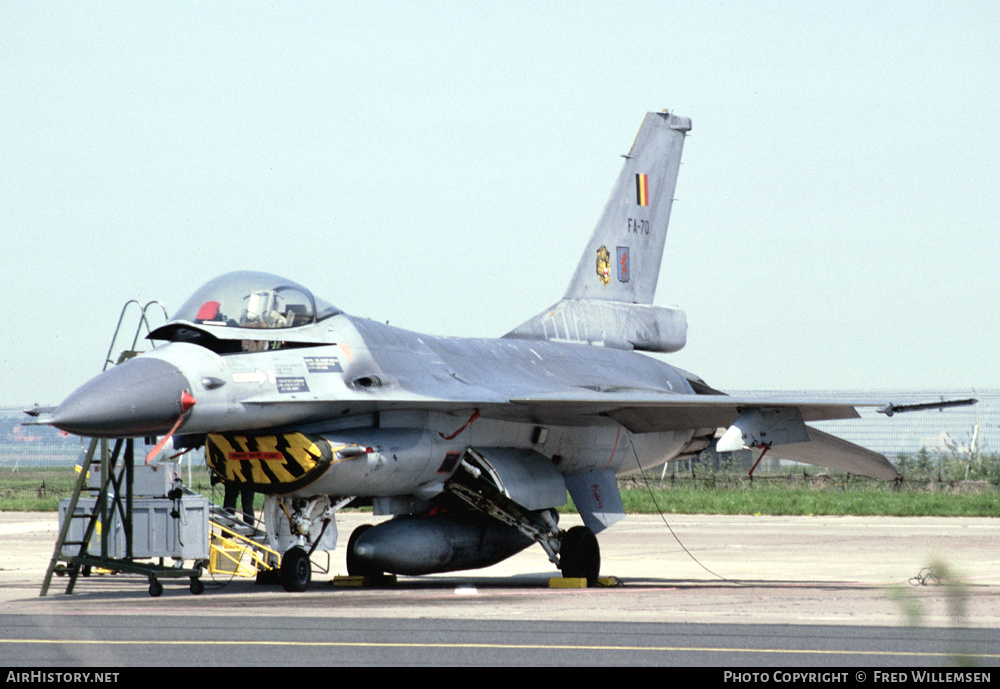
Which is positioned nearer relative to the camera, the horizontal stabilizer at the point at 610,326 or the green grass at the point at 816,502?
the horizontal stabilizer at the point at 610,326

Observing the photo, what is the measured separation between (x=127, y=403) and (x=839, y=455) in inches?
411

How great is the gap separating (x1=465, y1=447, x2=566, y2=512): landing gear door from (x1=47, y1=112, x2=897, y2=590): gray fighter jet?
0.03 meters

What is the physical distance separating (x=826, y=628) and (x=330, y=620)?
364 cm

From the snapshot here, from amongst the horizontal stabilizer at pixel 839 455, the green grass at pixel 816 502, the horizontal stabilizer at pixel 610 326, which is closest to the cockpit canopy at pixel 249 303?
the horizontal stabilizer at pixel 610 326

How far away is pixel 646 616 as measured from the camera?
995cm

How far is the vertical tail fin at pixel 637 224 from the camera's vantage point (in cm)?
1847

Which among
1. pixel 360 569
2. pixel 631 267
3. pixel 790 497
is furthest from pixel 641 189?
pixel 790 497

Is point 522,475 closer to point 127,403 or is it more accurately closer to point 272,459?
point 272,459

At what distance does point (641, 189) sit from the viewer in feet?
63.0

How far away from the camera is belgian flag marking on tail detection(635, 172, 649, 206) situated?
19.1 meters

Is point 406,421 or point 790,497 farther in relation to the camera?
point 790,497

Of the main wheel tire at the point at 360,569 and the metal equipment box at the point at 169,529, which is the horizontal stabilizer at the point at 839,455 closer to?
the main wheel tire at the point at 360,569

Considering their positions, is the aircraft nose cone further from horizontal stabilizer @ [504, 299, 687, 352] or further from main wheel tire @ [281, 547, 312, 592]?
horizontal stabilizer @ [504, 299, 687, 352]

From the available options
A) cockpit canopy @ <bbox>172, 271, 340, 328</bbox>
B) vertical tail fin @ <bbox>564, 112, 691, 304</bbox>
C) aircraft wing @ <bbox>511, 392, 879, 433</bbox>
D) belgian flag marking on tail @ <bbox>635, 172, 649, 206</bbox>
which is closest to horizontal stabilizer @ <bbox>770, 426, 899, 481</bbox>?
aircraft wing @ <bbox>511, 392, 879, 433</bbox>
